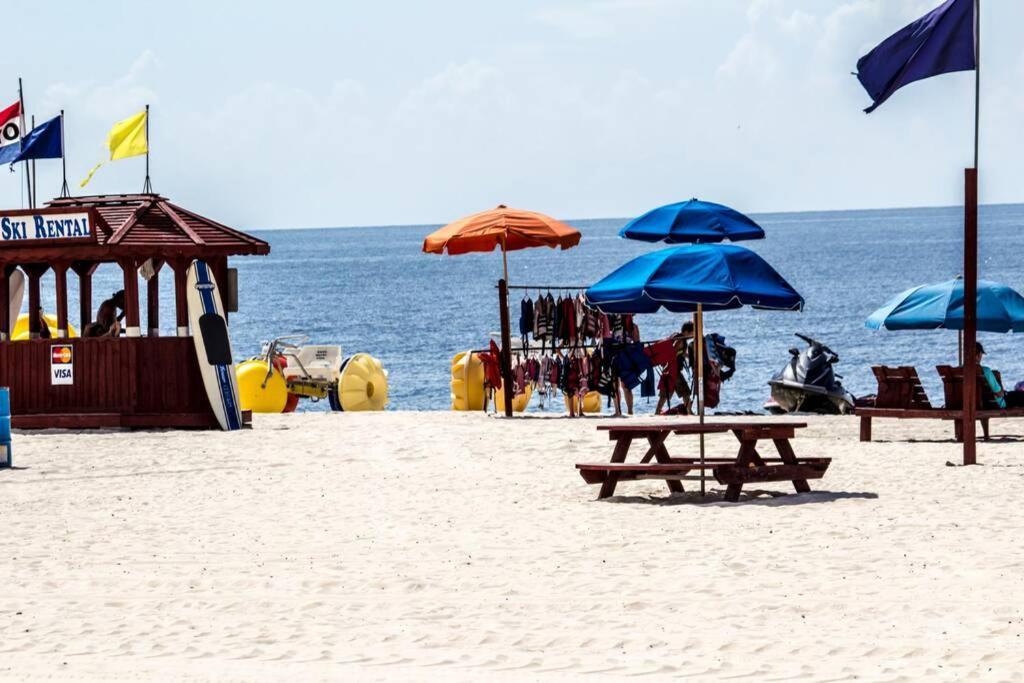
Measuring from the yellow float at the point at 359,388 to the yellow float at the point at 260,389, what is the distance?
0.93 metres

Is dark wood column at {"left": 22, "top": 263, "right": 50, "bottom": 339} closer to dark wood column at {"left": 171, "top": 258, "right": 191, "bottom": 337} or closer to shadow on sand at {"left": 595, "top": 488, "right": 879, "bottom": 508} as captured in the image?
dark wood column at {"left": 171, "top": 258, "right": 191, "bottom": 337}

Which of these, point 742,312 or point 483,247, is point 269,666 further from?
point 742,312

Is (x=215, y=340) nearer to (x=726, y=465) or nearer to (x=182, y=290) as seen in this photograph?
(x=182, y=290)

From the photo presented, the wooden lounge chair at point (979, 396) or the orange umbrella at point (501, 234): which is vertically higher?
the orange umbrella at point (501, 234)

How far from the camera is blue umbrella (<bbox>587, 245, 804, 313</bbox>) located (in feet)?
42.7

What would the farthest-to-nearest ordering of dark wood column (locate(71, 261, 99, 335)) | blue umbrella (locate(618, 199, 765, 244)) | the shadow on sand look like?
1. dark wood column (locate(71, 261, 99, 335))
2. blue umbrella (locate(618, 199, 765, 244))
3. the shadow on sand

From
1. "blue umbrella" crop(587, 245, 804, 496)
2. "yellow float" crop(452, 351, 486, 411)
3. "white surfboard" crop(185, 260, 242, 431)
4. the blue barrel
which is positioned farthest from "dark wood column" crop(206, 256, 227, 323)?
"blue umbrella" crop(587, 245, 804, 496)

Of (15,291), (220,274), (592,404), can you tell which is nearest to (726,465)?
(220,274)

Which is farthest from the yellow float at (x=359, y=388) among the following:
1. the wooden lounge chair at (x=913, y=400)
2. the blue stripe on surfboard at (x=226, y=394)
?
the wooden lounge chair at (x=913, y=400)

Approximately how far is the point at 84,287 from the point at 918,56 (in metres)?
11.4

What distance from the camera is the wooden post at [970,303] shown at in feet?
49.1

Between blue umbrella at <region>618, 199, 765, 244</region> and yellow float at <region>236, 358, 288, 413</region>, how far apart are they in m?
12.6

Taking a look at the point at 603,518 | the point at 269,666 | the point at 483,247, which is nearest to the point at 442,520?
the point at 603,518

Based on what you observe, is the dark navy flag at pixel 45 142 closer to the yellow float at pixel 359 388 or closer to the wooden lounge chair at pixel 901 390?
the yellow float at pixel 359 388
